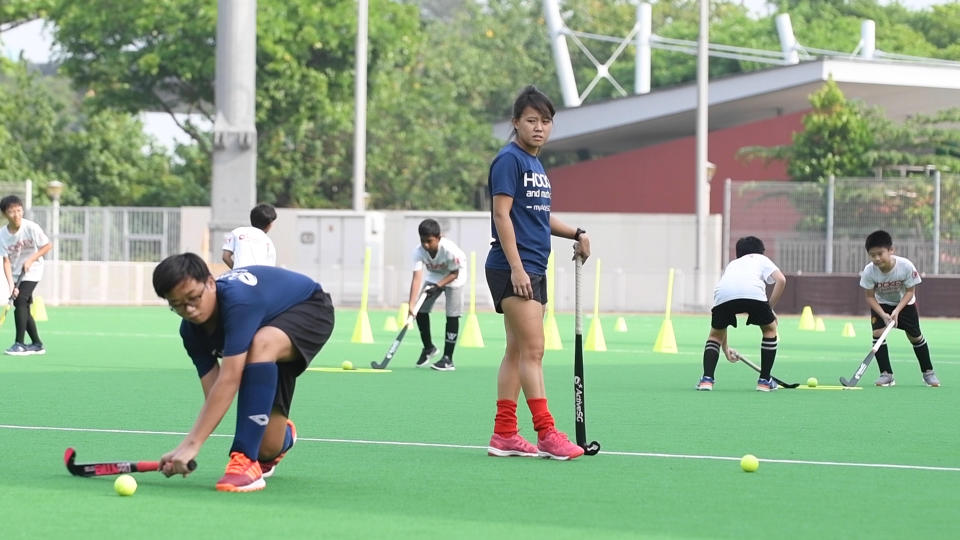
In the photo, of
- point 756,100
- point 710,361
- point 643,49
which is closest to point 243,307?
point 710,361

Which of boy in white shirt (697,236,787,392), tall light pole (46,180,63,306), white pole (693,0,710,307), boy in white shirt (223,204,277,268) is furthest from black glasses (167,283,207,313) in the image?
white pole (693,0,710,307)

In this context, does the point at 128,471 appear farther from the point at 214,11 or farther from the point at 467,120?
the point at 467,120

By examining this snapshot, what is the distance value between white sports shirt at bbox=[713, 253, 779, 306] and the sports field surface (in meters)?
0.80

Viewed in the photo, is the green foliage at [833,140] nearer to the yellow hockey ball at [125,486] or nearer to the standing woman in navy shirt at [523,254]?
the standing woman in navy shirt at [523,254]

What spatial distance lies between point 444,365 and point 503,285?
7896 mm

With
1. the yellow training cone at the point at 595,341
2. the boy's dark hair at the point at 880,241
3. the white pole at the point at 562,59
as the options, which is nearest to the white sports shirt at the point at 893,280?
the boy's dark hair at the point at 880,241

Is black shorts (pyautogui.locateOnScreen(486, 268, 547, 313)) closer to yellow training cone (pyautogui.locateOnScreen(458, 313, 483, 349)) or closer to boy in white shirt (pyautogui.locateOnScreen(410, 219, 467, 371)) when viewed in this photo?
boy in white shirt (pyautogui.locateOnScreen(410, 219, 467, 371))

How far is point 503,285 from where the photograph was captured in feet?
29.5

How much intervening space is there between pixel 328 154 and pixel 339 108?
5506mm

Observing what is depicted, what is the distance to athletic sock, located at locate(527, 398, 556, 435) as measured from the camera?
887 cm

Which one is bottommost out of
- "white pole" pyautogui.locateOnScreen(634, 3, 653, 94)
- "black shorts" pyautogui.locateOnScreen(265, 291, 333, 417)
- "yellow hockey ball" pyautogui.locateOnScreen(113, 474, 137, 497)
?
"yellow hockey ball" pyautogui.locateOnScreen(113, 474, 137, 497)

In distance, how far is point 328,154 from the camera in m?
52.9

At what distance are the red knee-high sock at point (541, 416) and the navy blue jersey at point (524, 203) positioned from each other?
68cm

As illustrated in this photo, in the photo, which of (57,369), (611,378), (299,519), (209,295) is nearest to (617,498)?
(299,519)
